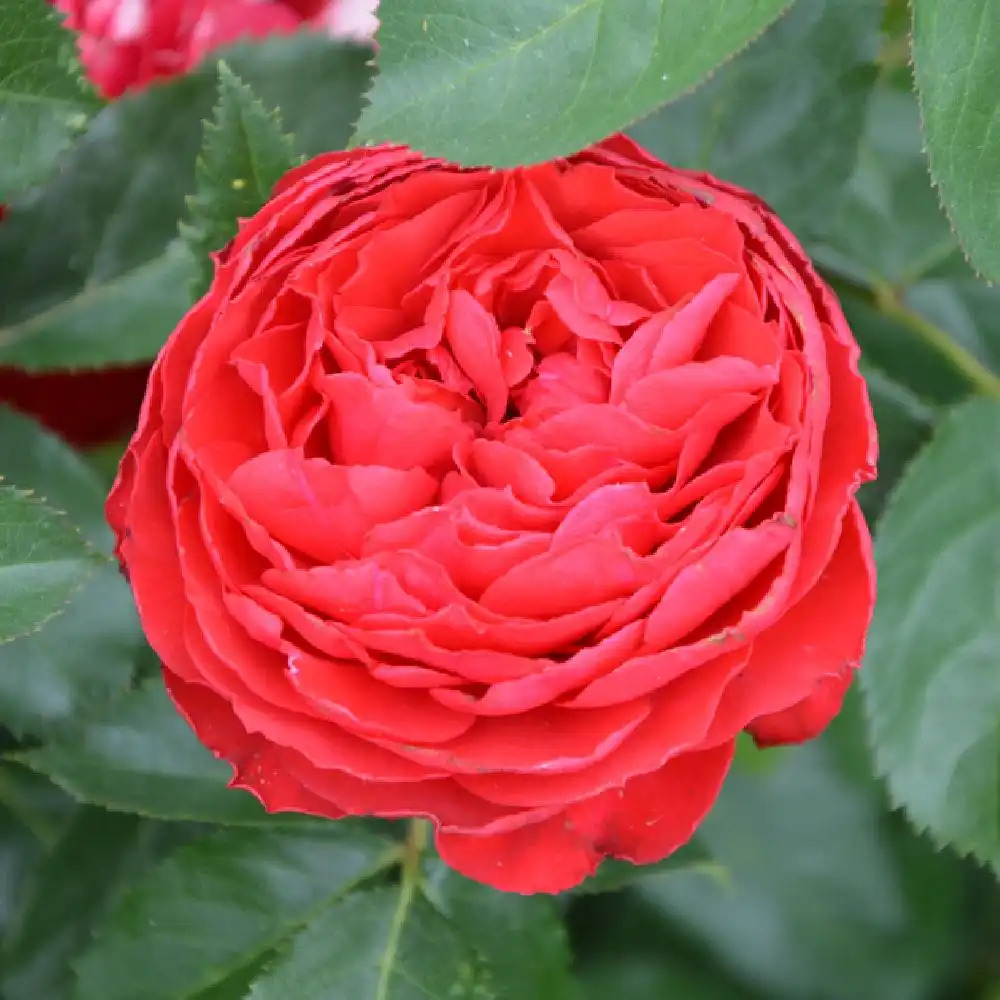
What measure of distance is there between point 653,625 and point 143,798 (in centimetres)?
23

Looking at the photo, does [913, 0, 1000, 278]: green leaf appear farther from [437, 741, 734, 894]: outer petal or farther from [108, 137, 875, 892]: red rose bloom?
[437, 741, 734, 894]: outer petal

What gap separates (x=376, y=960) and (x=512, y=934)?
61mm

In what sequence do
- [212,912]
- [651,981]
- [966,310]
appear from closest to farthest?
[212,912], [966,310], [651,981]

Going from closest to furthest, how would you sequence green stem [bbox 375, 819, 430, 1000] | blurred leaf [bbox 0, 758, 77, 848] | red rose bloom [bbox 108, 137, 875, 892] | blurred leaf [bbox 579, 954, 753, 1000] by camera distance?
1. red rose bloom [bbox 108, 137, 875, 892]
2. green stem [bbox 375, 819, 430, 1000]
3. blurred leaf [bbox 0, 758, 77, 848]
4. blurred leaf [bbox 579, 954, 753, 1000]

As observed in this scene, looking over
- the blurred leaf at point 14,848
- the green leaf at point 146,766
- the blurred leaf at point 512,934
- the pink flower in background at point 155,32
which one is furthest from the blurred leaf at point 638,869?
the pink flower in background at point 155,32

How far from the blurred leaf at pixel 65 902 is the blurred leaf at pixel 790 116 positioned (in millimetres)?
349

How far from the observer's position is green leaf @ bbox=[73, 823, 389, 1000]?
433 mm

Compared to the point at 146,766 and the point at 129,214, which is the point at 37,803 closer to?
the point at 146,766

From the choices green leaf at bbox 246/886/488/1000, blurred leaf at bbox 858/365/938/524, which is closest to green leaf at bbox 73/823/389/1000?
green leaf at bbox 246/886/488/1000

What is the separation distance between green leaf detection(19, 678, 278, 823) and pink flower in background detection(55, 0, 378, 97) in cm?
26

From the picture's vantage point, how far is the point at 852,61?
474 millimetres

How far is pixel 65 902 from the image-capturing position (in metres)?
0.50

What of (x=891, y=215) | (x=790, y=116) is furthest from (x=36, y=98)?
(x=891, y=215)

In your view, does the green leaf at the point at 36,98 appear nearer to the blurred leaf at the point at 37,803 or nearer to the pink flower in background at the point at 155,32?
the pink flower in background at the point at 155,32
